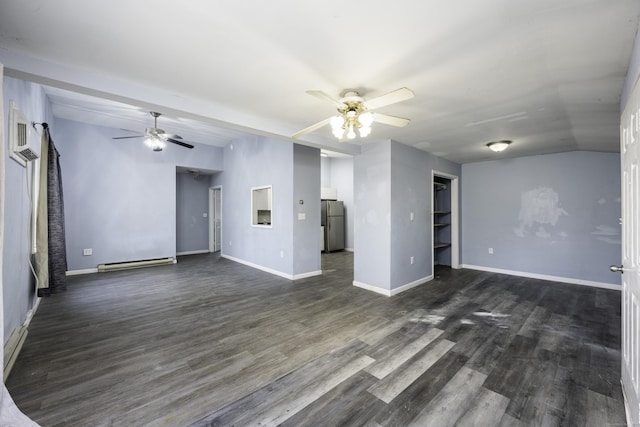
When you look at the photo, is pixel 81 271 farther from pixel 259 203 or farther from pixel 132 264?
pixel 259 203

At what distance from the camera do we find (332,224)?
8195 mm

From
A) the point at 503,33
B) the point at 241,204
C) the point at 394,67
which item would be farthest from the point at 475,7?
the point at 241,204

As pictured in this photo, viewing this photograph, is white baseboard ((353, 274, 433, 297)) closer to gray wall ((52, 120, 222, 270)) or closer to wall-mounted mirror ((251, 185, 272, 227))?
wall-mounted mirror ((251, 185, 272, 227))

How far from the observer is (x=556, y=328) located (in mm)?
2914

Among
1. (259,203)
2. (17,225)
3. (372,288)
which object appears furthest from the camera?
(259,203)

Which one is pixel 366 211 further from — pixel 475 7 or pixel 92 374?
pixel 92 374

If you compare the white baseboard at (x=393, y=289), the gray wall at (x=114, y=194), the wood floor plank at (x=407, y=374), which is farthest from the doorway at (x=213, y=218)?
the wood floor plank at (x=407, y=374)

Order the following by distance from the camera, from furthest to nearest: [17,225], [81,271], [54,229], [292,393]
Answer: [81,271] < [54,229] < [17,225] < [292,393]

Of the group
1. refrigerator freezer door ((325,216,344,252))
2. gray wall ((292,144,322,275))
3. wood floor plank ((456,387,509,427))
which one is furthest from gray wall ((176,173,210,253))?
wood floor plank ((456,387,509,427))

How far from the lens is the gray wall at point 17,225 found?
2250 millimetres

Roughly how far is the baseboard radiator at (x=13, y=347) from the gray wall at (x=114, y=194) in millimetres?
3347

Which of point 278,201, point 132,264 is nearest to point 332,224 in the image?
point 278,201

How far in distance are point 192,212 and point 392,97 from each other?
7.49 m

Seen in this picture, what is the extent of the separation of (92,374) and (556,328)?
4433 mm
